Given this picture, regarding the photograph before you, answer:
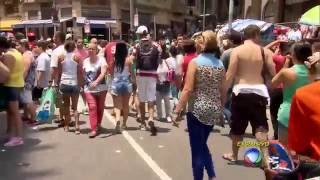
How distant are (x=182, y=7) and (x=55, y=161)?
63.3 meters

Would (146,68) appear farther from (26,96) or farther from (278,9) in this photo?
(278,9)

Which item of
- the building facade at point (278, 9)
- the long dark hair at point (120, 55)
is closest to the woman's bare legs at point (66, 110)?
the long dark hair at point (120, 55)

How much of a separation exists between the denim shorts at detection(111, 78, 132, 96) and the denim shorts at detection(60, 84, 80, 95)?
0.66 metres

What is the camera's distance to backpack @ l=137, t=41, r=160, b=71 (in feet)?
31.3

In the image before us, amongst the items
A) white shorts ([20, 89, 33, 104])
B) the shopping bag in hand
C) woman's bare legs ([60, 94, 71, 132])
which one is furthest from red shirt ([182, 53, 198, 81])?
white shorts ([20, 89, 33, 104])

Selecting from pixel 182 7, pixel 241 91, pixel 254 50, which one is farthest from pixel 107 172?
pixel 182 7

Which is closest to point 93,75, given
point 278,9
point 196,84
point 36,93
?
point 36,93

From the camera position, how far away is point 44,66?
11062 mm

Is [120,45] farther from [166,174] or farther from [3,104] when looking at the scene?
[166,174]

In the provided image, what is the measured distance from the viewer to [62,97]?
381 inches

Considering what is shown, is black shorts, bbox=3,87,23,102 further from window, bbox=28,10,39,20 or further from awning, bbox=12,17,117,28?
window, bbox=28,10,39,20

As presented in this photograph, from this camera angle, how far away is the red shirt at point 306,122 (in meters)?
2.47

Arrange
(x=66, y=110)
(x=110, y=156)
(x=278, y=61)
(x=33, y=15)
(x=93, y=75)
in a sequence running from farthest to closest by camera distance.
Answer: (x=33, y=15) < (x=66, y=110) < (x=93, y=75) < (x=278, y=61) < (x=110, y=156)

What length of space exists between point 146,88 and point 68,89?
1.42 metres
